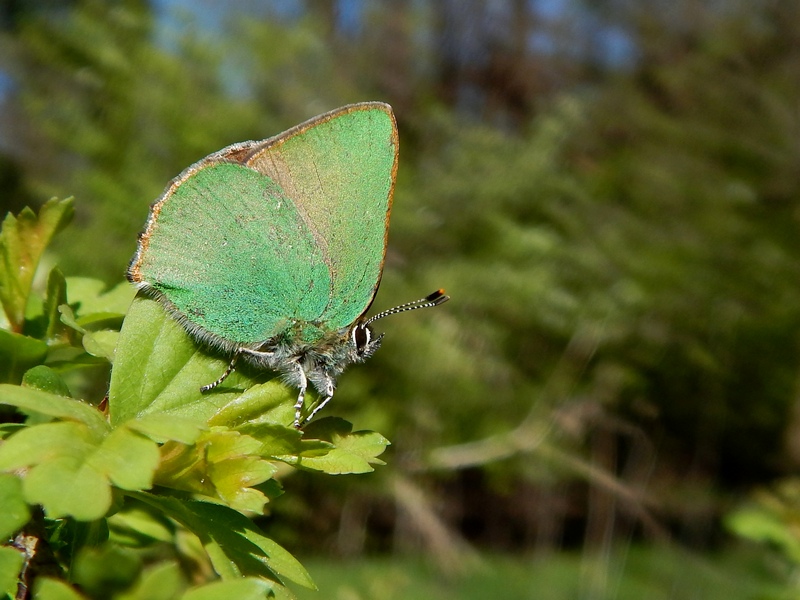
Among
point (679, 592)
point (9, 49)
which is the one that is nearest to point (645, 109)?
point (679, 592)

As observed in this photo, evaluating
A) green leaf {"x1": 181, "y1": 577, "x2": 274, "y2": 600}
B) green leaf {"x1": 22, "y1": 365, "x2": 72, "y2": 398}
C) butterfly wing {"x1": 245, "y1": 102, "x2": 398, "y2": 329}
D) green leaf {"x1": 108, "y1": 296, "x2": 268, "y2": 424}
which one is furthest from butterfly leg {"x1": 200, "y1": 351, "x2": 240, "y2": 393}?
butterfly wing {"x1": 245, "y1": 102, "x2": 398, "y2": 329}

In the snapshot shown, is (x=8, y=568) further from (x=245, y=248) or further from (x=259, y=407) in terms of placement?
(x=245, y=248)

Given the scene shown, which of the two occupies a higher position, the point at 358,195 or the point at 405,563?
the point at 358,195

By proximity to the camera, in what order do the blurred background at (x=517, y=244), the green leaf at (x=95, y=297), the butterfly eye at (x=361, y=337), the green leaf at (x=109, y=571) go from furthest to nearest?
1. the blurred background at (x=517, y=244)
2. the butterfly eye at (x=361, y=337)
3. the green leaf at (x=95, y=297)
4. the green leaf at (x=109, y=571)

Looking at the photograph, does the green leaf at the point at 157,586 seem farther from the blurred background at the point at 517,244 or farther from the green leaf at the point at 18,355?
the blurred background at the point at 517,244

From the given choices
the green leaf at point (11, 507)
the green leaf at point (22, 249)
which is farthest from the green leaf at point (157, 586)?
the green leaf at point (22, 249)

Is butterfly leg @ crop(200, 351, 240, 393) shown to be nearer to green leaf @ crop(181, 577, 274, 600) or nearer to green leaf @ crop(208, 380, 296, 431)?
green leaf @ crop(208, 380, 296, 431)

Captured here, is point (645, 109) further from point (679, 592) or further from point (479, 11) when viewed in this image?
point (679, 592)
